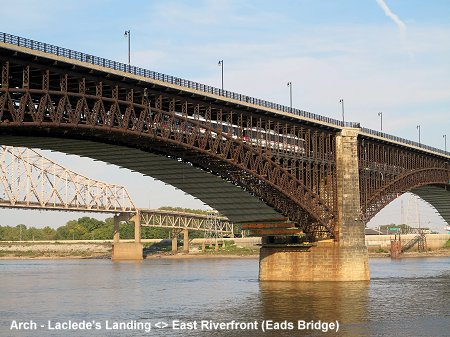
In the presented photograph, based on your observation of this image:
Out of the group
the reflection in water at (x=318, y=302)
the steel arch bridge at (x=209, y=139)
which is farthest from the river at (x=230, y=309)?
the steel arch bridge at (x=209, y=139)

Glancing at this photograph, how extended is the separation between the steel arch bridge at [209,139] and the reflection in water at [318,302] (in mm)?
8928

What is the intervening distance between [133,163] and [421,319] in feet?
124

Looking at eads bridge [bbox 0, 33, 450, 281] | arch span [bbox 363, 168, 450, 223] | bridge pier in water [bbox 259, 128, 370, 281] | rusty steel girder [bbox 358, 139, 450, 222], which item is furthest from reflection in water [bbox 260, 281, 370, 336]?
arch span [bbox 363, 168, 450, 223]

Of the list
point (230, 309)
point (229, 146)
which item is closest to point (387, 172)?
point (229, 146)

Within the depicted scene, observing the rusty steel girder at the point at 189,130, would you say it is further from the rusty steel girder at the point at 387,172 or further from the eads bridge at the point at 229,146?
the rusty steel girder at the point at 387,172

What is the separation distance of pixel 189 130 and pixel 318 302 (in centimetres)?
2067

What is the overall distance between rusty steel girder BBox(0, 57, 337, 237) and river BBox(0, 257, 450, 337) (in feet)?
37.8

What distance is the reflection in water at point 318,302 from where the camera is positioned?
61091mm

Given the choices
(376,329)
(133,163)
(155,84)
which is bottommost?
(376,329)

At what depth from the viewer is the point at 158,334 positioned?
51.4 meters

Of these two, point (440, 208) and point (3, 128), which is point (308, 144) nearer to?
point (3, 128)

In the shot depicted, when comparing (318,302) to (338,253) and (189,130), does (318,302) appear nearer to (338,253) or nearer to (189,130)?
(189,130)

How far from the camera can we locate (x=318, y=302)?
7225 centimetres

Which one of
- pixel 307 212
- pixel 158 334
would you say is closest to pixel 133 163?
pixel 307 212
